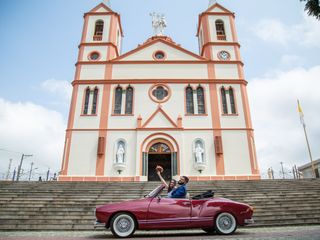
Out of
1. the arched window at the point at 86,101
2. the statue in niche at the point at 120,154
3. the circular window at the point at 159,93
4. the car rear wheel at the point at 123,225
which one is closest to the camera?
the car rear wheel at the point at 123,225

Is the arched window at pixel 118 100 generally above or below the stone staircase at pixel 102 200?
above

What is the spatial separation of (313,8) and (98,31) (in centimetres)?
2095

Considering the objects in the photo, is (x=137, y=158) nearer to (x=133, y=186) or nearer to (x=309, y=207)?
(x=133, y=186)

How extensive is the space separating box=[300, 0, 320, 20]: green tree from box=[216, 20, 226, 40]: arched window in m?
17.9

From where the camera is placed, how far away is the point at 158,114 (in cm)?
2006

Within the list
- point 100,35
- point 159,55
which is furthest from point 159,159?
point 100,35

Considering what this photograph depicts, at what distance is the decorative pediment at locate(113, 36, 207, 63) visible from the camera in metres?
22.4

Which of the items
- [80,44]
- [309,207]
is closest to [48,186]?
[309,207]

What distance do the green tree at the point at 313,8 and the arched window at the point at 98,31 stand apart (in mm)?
19813

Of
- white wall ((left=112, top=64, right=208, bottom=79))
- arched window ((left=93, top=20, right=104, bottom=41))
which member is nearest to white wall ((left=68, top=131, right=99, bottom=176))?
white wall ((left=112, top=64, right=208, bottom=79))

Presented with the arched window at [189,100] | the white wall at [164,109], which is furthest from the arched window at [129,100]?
the arched window at [189,100]

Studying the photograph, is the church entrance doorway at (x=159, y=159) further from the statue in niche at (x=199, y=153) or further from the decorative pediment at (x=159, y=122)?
the statue in niche at (x=199, y=153)

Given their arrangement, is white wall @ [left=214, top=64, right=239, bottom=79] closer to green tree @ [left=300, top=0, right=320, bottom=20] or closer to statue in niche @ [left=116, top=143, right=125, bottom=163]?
statue in niche @ [left=116, top=143, right=125, bottom=163]

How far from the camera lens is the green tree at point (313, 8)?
269 inches
